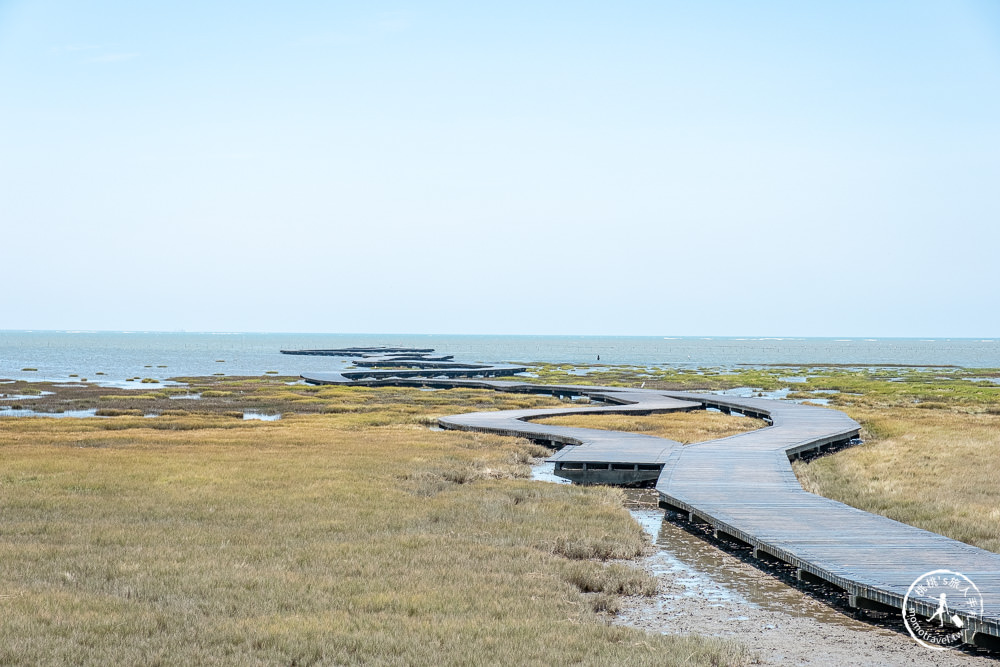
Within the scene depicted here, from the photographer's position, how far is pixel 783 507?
15.6m

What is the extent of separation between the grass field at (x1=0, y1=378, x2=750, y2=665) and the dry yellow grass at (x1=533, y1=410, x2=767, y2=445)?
31.0 feet

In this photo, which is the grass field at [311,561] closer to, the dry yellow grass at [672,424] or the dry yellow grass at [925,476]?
the dry yellow grass at [925,476]

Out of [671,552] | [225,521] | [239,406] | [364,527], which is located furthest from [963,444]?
[239,406]

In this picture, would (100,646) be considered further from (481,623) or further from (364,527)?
(364,527)

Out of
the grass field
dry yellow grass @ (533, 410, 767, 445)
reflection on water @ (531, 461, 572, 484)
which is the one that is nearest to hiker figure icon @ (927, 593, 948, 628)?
the grass field

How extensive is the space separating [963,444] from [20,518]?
27429 millimetres

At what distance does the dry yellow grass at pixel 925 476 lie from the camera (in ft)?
54.7

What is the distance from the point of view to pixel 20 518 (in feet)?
49.9

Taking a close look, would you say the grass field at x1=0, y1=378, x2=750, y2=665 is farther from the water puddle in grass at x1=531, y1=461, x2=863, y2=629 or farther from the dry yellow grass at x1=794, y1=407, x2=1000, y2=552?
the dry yellow grass at x1=794, y1=407, x2=1000, y2=552

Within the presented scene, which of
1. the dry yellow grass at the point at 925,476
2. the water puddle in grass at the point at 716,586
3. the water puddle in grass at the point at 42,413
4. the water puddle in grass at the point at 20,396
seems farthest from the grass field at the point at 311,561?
the water puddle in grass at the point at 20,396

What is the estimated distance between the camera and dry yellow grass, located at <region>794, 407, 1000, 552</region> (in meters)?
16.7

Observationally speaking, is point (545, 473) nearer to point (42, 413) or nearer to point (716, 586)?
point (716, 586)

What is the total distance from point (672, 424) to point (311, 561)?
25.8 metres

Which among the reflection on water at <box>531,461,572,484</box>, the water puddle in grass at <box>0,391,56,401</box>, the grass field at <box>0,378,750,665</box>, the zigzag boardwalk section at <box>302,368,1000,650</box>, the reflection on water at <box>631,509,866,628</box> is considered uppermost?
the zigzag boardwalk section at <box>302,368,1000,650</box>
